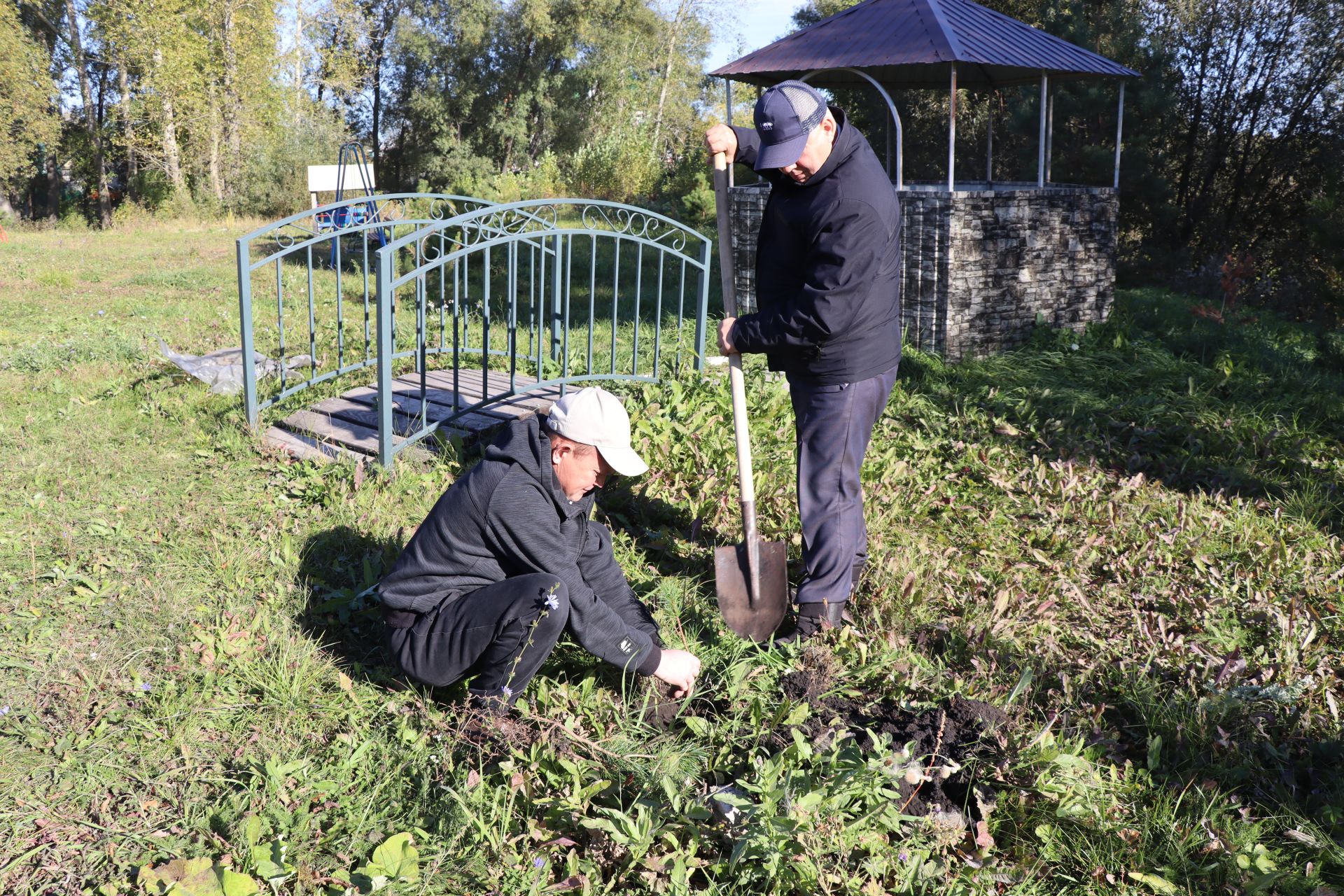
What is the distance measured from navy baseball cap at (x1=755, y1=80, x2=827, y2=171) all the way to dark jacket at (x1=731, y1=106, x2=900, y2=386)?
112 mm

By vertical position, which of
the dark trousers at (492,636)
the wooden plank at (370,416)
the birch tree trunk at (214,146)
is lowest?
the dark trousers at (492,636)

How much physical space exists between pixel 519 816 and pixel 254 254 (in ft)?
45.2

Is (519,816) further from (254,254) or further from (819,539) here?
(254,254)

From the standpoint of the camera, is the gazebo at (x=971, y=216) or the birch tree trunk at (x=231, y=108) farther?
the birch tree trunk at (x=231, y=108)

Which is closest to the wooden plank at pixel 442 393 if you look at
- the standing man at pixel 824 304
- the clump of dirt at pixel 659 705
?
the standing man at pixel 824 304

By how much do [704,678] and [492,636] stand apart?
0.77 m

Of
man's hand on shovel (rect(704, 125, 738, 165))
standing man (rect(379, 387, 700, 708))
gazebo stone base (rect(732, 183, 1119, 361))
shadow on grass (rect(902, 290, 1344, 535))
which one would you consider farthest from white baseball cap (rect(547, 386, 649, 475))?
gazebo stone base (rect(732, 183, 1119, 361))

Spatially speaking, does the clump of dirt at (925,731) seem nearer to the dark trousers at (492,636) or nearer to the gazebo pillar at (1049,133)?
the dark trousers at (492,636)

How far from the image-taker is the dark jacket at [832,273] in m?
3.21

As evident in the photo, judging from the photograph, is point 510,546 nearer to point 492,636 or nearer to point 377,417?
point 492,636

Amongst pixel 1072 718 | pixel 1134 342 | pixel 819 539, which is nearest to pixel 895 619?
pixel 819 539

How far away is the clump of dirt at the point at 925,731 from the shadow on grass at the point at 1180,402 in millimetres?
2723

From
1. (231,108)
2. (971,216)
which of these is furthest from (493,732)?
(231,108)

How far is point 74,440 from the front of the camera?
17.5 feet
